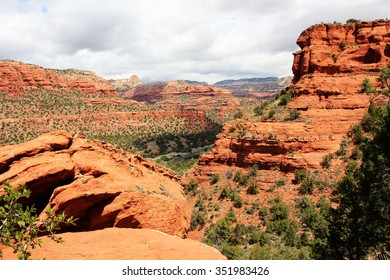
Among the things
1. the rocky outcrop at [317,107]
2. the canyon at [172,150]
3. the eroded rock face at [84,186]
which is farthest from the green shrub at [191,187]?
the eroded rock face at [84,186]

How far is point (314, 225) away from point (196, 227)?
14195 mm

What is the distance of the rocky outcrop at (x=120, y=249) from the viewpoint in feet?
34.3

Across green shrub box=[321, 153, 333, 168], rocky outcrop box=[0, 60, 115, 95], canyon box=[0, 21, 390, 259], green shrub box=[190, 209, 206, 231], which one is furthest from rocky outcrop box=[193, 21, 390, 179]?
rocky outcrop box=[0, 60, 115, 95]

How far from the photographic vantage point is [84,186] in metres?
13.9

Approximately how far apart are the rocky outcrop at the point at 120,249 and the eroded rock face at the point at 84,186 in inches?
78.8

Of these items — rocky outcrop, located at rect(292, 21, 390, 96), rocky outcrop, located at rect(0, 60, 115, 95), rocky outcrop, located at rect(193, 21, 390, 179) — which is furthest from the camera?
rocky outcrop, located at rect(0, 60, 115, 95)

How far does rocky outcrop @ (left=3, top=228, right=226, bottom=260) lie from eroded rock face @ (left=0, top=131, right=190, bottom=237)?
2001mm

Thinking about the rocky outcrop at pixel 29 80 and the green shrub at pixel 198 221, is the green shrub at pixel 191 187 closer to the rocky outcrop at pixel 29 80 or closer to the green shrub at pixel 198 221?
the green shrub at pixel 198 221

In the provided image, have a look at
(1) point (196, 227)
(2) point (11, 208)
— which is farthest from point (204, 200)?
(2) point (11, 208)

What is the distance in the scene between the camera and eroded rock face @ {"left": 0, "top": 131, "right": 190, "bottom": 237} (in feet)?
44.6

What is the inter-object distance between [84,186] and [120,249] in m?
4.29

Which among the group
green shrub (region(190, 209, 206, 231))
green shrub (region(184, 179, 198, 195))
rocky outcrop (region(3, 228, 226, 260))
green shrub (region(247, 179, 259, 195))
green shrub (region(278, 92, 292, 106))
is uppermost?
green shrub (region(278, 92, 292, 106))

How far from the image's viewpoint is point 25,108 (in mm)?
97312

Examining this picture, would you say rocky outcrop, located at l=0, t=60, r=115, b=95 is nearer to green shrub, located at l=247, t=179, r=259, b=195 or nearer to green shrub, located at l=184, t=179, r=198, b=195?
green shrub, located at l=184, t=179, r=198, b=195
